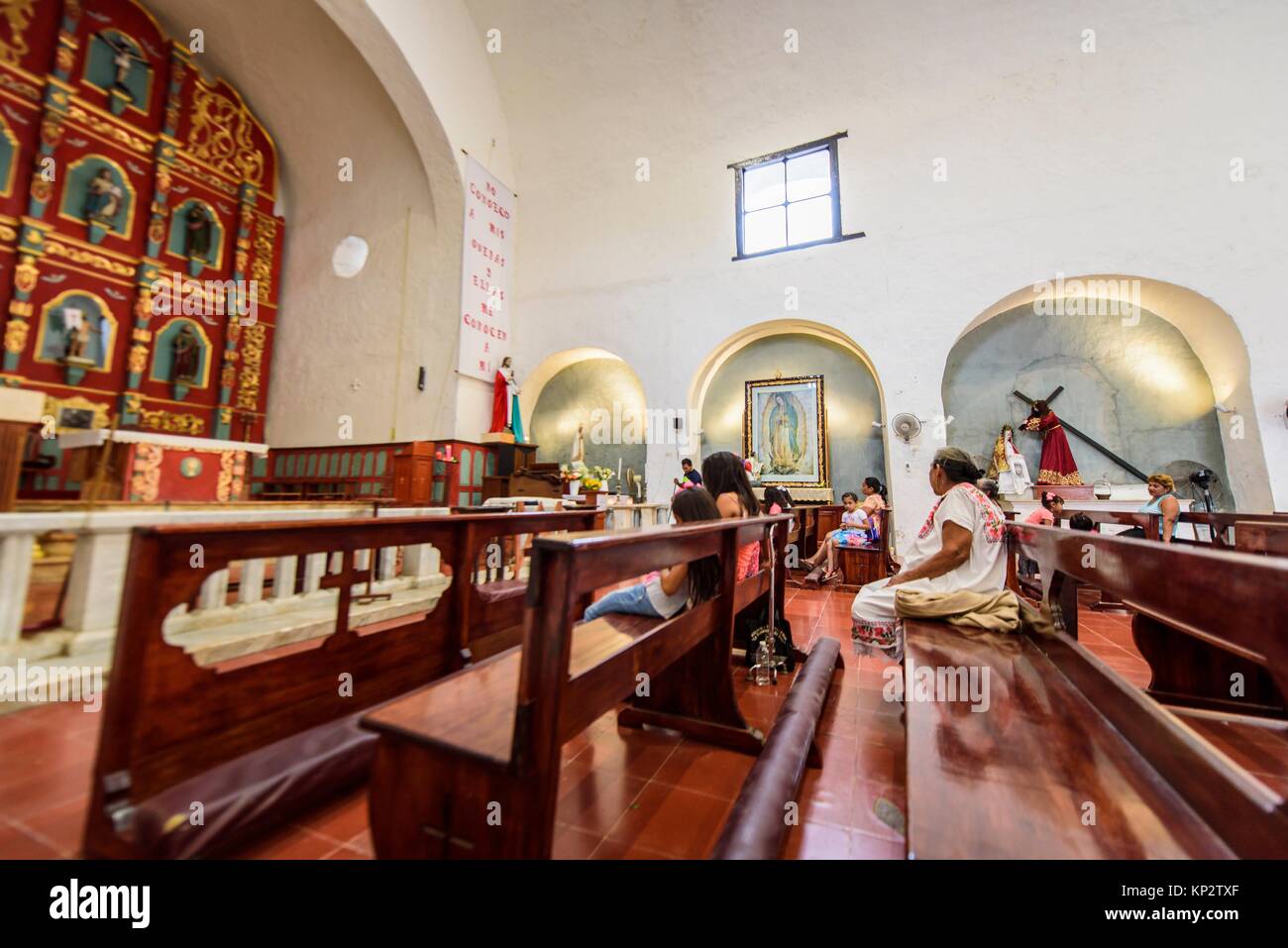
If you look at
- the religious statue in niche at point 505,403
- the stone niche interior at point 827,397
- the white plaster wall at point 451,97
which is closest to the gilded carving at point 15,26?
the white plaster wall at point 451,97

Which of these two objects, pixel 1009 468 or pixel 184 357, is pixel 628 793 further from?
pixel 184 357

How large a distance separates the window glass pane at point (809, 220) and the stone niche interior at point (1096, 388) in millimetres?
2500

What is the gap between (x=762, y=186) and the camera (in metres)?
7.62

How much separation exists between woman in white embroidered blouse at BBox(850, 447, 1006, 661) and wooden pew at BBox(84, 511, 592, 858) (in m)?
2.11

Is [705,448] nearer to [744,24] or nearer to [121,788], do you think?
[744,24]

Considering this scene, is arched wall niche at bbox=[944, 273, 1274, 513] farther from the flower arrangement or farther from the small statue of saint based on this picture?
the small statue of saint

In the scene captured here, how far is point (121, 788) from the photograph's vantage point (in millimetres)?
1199

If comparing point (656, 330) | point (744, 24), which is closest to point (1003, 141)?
point (744, 24)

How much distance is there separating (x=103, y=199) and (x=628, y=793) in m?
11.0

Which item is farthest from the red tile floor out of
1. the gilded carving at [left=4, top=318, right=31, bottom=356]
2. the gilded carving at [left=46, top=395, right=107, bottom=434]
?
the gilded carving at [left=4, top=318, right=31, bottom=356]

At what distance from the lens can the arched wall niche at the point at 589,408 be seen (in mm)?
8586

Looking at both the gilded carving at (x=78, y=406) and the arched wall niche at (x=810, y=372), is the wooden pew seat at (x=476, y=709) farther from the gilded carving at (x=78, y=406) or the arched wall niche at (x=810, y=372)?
the gilded carving at (x=78, y=406)

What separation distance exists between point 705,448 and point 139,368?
8.78 meters

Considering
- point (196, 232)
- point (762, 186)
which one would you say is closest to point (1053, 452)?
point (762, 186)
